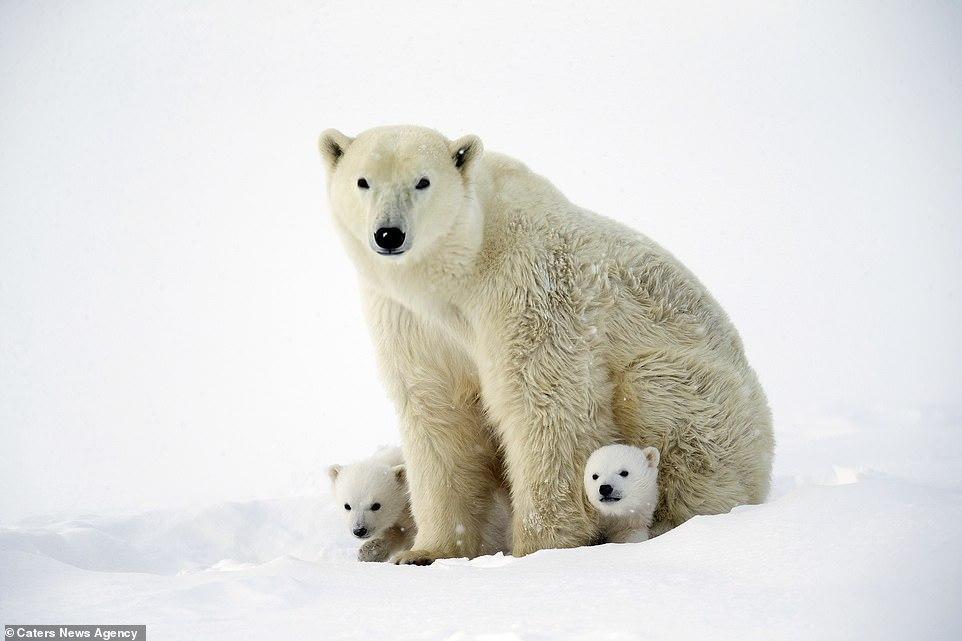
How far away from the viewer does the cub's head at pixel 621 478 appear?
15.3 feet

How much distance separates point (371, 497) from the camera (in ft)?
19.4

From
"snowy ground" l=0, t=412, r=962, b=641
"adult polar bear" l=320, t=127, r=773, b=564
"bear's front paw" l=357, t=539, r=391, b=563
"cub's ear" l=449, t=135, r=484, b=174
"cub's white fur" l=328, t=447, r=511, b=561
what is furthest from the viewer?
"bear's front paw" l=357, t=539, r=391, b=563

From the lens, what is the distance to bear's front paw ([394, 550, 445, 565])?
5.02 metres

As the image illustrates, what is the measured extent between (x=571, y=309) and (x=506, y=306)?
39 centimetres

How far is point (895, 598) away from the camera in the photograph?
2.53 m

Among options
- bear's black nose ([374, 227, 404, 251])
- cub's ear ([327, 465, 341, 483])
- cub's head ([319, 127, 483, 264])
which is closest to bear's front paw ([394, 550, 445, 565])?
cub's ear ([327, 465, 341, 483])

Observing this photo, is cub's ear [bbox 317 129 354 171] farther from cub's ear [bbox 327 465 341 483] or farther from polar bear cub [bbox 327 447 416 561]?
cub's ear [bbox 327 465 341 483]

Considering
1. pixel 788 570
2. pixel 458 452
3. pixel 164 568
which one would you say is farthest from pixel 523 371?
pixel 164 568

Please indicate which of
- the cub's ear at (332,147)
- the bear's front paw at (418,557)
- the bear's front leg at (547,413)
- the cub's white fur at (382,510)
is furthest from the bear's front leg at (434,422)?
the cub's ear at (332,147)

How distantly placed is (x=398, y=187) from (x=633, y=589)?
255cm

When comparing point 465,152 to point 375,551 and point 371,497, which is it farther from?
point 375,551

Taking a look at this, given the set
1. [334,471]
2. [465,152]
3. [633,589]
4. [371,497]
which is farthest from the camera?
[334,471]

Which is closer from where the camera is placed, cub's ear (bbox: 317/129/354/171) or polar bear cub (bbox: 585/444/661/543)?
polar bear cub (bbox: 585/444/661/543)

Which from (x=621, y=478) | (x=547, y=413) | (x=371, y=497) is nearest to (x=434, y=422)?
(x=547, y=413)
